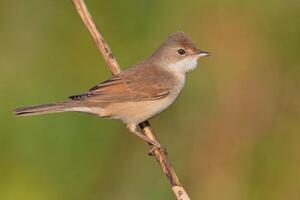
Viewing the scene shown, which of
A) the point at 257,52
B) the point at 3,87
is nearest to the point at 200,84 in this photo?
the point at 257,52

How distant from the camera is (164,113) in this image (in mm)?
7301

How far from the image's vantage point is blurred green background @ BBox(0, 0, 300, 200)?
6.41 m

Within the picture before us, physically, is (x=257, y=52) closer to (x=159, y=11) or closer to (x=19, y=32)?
(x=159, y=11)

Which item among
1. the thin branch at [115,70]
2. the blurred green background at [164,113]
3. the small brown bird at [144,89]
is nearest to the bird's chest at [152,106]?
the small brown bird at [144,89]

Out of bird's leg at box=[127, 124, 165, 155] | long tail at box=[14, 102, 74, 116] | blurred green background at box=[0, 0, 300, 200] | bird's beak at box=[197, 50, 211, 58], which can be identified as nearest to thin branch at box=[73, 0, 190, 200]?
bird's leg at box=[127, 124, 165, 155]

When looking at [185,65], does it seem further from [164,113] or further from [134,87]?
[164,113]

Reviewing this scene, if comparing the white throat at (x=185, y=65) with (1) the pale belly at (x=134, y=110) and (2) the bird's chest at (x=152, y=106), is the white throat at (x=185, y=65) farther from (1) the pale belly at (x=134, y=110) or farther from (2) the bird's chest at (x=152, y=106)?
(1) the pale belly at (x=134, y=110)

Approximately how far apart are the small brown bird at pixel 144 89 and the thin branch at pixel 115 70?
76 mm

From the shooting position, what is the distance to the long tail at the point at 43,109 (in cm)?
546

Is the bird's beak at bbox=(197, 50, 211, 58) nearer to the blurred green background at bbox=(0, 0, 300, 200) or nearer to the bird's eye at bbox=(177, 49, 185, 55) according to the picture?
the bird's eye at bbox=(177, 49, 185, 55)

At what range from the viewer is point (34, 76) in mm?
7070

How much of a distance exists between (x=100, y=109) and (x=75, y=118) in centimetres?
69

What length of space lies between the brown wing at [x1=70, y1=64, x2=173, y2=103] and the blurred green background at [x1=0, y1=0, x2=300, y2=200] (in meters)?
0.56

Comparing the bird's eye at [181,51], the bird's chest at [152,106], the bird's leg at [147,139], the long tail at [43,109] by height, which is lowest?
the bird's leg at [147,139]
